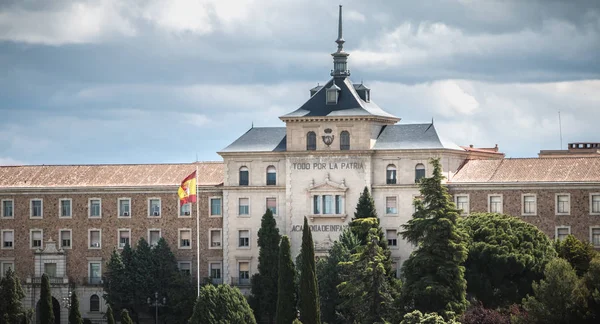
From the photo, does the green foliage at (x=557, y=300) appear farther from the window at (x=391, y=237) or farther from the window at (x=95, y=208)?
the window at (x=95, y=208)

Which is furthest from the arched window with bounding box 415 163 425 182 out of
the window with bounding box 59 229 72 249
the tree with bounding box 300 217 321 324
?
the window with bounding box 59 229 72 249

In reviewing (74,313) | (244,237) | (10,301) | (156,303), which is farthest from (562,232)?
(10,301)

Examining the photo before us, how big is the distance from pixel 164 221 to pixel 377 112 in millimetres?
16406

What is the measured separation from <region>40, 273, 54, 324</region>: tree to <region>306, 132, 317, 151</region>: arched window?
1885 centimetres

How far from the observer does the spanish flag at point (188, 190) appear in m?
114

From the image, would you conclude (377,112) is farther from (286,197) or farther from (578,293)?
(578,293)

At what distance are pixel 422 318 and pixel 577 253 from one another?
15.5m

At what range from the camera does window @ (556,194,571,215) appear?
11325 centimetres

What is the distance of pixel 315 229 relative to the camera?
118812 millimetres

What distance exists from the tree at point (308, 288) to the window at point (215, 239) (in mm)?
18164

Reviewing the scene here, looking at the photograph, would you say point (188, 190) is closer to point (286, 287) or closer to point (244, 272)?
point (244, 272)

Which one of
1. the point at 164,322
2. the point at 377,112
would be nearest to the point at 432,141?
the point at 377,112

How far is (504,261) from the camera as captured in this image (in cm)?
10488

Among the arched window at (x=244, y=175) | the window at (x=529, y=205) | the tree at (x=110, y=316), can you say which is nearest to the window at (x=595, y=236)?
the window at (x=529, y=205)
